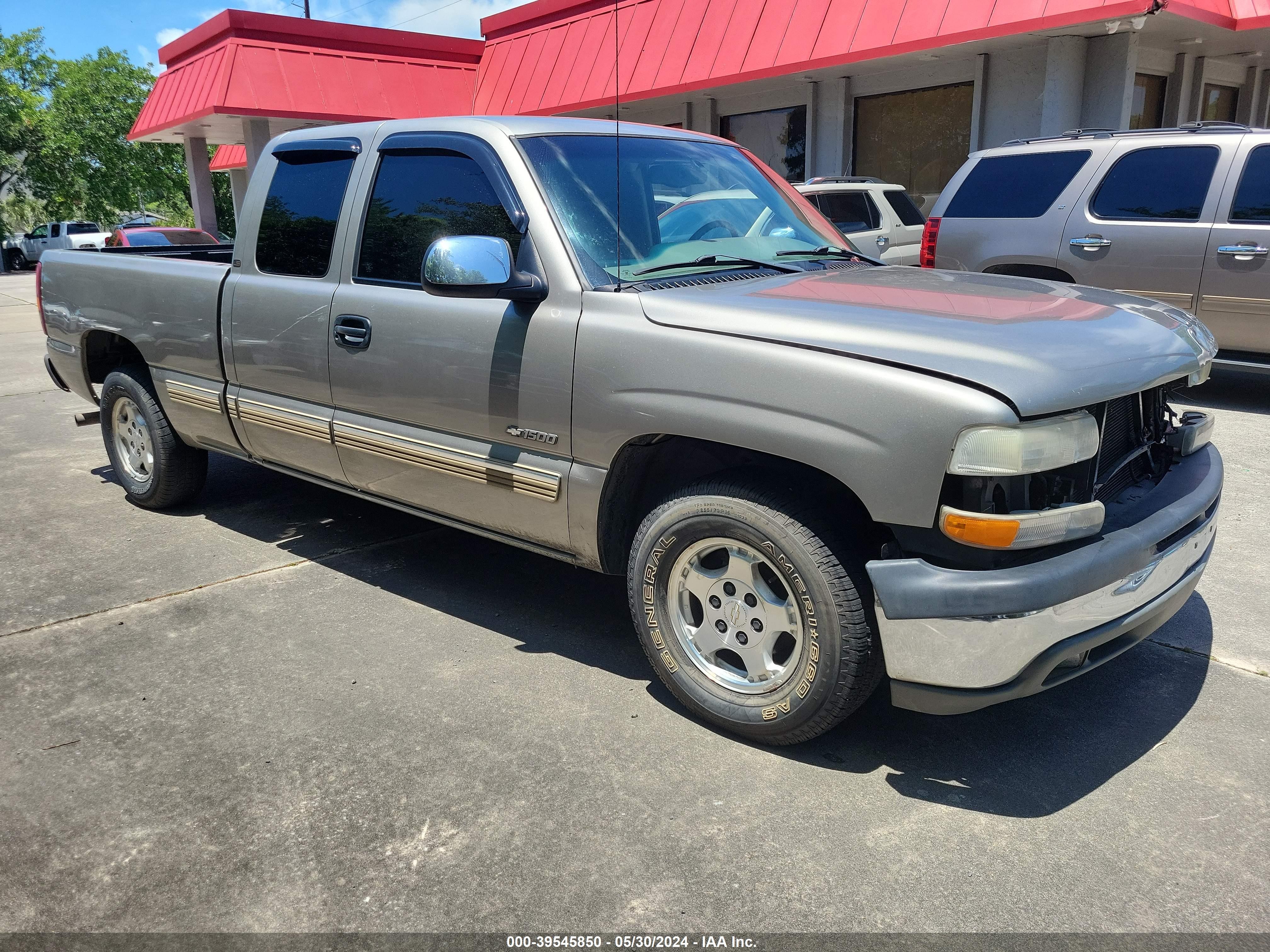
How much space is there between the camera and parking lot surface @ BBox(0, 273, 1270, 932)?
250cm

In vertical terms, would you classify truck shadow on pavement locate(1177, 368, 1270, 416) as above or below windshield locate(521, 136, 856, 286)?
below

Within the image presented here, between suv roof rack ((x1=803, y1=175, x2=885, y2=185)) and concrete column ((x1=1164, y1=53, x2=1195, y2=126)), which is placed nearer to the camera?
suv roof rack ((x1=803, y1=175, x2=885, y2=185))

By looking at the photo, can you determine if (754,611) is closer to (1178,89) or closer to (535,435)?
(535,435)

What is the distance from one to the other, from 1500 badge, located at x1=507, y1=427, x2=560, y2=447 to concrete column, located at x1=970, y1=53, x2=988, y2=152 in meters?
11.6

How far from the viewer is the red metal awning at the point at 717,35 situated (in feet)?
36.3

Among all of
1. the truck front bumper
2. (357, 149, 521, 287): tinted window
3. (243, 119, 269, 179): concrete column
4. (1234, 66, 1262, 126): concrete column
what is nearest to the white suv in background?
(1234, 66, 1262, 126): concrete column

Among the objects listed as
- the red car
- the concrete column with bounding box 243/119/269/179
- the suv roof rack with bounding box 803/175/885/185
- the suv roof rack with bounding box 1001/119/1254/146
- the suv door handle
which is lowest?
the suv door handle

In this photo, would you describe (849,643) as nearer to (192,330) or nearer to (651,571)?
(651,571)

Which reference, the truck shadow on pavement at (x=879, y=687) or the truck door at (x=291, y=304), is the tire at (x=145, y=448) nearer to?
the truck shadow on pavement at (x=879, y=687)

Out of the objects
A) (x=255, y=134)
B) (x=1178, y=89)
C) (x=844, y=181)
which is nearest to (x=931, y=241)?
(x=844, y=181)

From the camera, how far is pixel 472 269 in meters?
3.27

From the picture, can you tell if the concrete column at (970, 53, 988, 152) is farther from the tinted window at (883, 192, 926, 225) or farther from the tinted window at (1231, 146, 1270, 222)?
the tinted window at (1231, 146, 1270, 222)

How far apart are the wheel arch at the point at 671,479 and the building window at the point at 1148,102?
12.0 meters

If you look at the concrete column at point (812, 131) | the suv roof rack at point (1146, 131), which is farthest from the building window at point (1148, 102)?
the suv roof rack at point (1146, 131)
